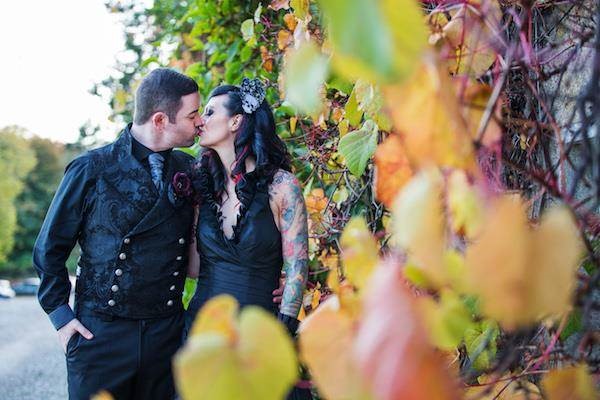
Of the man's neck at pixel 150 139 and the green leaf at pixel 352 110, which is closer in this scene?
the green leaf at pixel 352 110

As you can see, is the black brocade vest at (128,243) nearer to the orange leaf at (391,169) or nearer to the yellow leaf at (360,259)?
the orange leaf at (391,169)

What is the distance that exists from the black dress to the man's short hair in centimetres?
42

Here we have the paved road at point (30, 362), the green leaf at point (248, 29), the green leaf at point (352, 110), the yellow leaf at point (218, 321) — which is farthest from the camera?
the paved road at point (30, 362)

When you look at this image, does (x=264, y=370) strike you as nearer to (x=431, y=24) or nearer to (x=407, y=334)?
(x=407, y=334)

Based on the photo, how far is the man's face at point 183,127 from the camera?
7.60 ft

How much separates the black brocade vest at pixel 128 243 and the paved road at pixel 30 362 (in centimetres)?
426

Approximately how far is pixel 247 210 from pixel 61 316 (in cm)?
74

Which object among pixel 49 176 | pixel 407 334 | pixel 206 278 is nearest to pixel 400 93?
pixel 407 334

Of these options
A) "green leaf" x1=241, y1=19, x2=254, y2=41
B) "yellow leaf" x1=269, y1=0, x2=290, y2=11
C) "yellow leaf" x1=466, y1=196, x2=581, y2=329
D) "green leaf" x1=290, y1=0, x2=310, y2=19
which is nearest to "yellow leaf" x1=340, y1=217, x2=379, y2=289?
"yellow leaf" x1=466, y1=196, x2=581, y2=329

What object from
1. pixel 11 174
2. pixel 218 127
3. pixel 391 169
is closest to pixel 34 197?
pixel 11 174

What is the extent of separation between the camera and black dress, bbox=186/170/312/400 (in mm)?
2143

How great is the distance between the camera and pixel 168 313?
7.50ft

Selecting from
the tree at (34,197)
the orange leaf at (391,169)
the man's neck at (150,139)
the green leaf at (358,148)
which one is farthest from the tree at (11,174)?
the orange leaf at (391,169)

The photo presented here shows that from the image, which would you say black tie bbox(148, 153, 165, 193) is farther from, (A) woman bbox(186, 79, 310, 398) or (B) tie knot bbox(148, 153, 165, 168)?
(A) woman bbox(186, 79, 310, 398)
